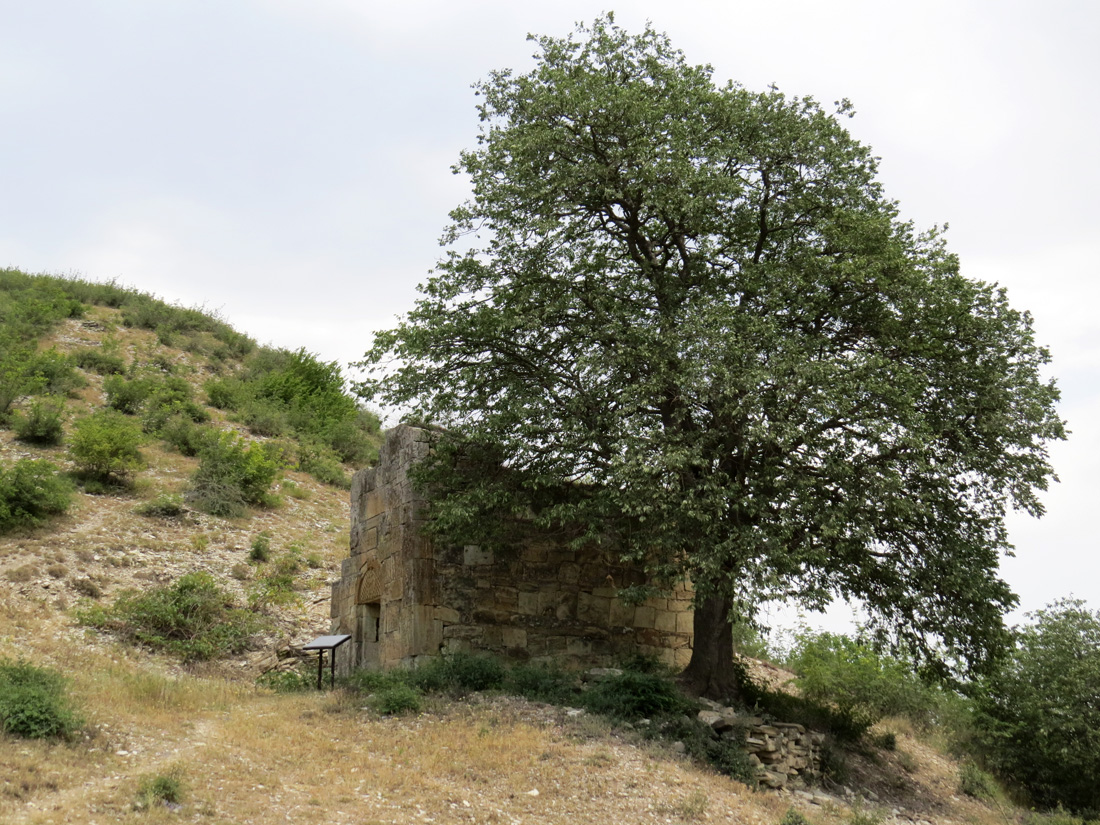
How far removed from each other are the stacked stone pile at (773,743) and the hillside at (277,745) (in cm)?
41

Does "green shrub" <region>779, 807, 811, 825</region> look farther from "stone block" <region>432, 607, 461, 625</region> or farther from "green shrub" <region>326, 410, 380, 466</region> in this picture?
"green shrub" <region>326, 410, 380, 466</region>

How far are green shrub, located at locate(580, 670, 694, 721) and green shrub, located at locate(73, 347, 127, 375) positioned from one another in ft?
74.9

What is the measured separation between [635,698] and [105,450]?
622 inches

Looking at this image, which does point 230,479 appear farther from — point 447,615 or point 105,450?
point 447,615

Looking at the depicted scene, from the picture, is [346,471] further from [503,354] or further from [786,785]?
[786,785]

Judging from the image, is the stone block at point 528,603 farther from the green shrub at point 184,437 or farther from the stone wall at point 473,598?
the green shrub at point 184,437

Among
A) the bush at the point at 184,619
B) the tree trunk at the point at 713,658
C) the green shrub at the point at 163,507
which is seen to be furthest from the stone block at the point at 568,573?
the green shrub at the point at 163,507

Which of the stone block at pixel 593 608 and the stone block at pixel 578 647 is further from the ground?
the stone block at pixel 593 608

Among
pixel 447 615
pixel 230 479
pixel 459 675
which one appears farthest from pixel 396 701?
pixel 230 479

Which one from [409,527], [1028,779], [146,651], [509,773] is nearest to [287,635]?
[146,651]

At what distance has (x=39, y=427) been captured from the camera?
76.2ft

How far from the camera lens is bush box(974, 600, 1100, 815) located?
14266 mm

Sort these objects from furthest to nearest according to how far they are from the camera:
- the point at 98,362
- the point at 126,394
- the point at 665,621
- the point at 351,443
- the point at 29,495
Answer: the point at 351,443 < the point at 98,362 < the point at 126,394 < the point at 29,495 < the point at 665,621

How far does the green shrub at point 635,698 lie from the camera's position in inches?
482
